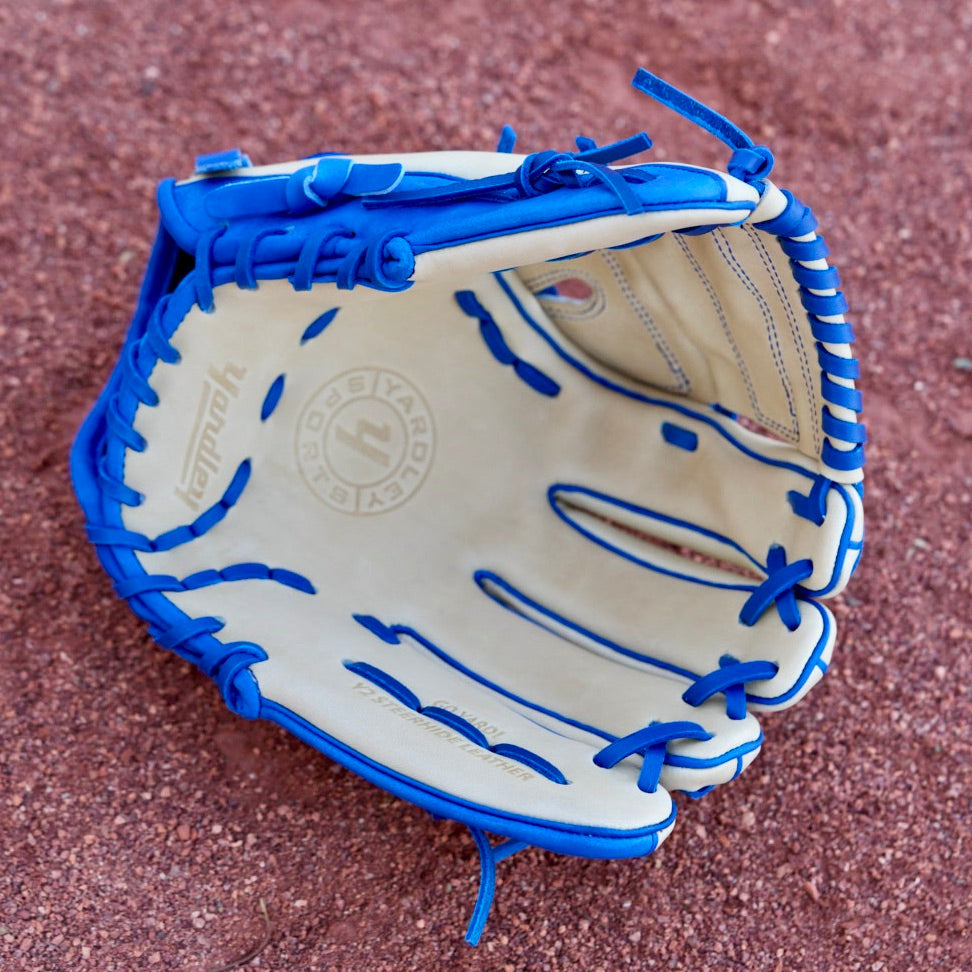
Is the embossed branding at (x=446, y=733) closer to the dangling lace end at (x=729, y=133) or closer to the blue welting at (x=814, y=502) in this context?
the blue welting at (x=814, y=502)

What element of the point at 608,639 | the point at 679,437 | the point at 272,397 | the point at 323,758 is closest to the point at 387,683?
the point at 323,758

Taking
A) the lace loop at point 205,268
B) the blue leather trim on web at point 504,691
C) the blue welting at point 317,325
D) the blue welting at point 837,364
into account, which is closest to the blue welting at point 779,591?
the blue leather trim on web at point 504,691

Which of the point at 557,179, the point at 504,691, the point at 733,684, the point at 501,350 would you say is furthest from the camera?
the point at 501,350

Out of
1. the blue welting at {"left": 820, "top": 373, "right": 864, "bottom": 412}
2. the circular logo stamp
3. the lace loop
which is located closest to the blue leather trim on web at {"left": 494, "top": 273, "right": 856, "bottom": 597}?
the blue welting at {"left": 820, "top": 373, "right": 864, "bottom": 412}

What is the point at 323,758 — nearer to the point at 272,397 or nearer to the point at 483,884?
the point at 483,884

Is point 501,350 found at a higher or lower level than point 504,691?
higher

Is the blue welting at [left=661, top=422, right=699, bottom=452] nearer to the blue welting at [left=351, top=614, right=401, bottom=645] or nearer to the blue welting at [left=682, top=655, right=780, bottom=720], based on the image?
the blue welting at [left=682, top=655, right=780, bottom=720]

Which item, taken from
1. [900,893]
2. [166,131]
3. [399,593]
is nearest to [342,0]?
[166,131]
